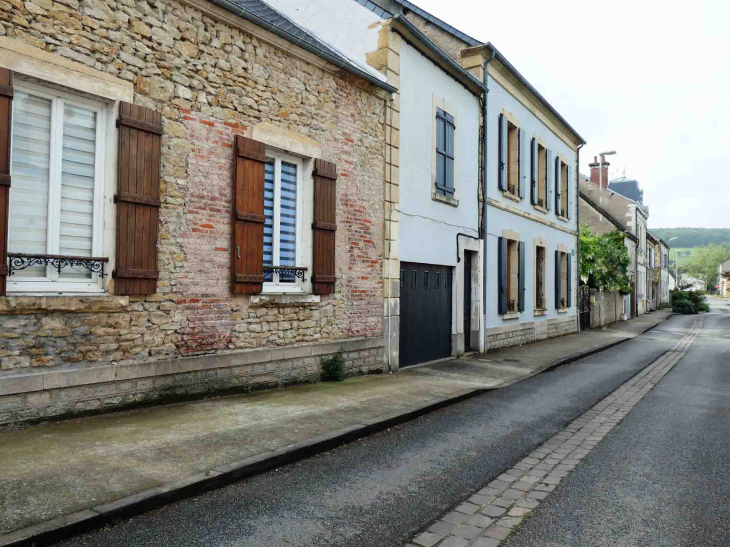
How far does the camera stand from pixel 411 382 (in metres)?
8.49

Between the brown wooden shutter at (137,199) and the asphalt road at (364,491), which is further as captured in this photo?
the brown wooden shutter at (137,199)

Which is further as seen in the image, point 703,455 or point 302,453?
point 703,455

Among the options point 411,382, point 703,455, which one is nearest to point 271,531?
point 703,455

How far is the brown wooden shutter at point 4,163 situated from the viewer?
189 inches

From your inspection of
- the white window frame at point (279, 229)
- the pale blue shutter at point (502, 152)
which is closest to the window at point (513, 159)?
the pale blue shutter at point (502, 152)

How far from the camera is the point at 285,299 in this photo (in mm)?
7543

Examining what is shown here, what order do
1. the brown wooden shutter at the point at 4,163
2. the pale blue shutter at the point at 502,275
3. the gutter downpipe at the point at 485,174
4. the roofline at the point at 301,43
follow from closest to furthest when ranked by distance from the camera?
the brown wooden shutter at the point at 4,163 → the roofline at the point at 301,43 → the gutter downpipe at the point at 485,174 → the pale blue shutter at the point at 502,275

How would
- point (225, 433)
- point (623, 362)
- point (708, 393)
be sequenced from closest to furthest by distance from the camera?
1. point (225, 433)
2. point (708, 393)
3. point (623, 362)

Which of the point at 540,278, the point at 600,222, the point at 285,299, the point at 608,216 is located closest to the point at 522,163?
the point at 540,278

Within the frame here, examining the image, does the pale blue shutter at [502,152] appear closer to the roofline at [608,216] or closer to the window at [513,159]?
the window at [513,159]

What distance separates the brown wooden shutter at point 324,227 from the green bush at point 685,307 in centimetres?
4164

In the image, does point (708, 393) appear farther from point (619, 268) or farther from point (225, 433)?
point (619, 268)

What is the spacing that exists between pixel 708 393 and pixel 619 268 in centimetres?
1755

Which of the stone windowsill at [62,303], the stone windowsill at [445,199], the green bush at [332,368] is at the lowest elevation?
the green bush at [332,368]
